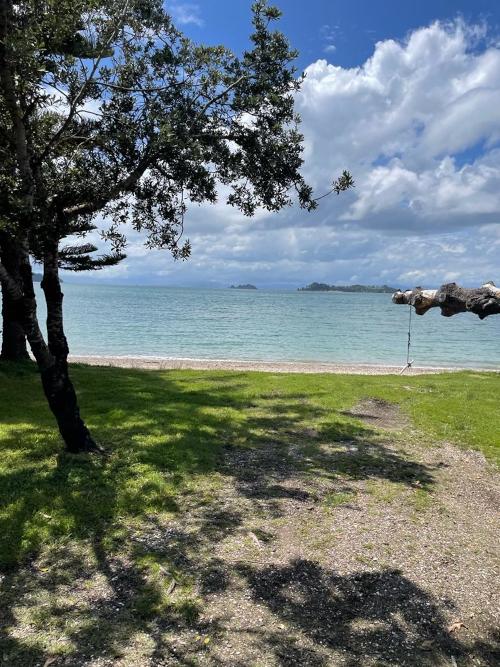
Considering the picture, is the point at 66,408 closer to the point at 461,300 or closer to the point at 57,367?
the point at 57,367

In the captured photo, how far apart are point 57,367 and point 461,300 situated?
7.39 metres

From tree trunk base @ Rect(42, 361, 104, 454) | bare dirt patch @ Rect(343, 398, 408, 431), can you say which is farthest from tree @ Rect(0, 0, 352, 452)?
bare dirt patch @ Rect(343, 398, 408, 431)

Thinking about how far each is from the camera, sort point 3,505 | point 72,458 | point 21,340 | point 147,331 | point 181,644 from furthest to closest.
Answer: point 147,331 < point 21,340 < point 72,458 < point 3,505 < point 181,644

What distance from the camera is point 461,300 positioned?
3148 millimetres

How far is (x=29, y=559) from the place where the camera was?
5938 mm

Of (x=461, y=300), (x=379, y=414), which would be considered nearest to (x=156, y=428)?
(x=379, y=414)

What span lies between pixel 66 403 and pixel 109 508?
2.49 meters

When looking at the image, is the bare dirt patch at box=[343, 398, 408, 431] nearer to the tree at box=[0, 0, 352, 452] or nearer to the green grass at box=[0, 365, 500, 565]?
the green grass at box=[0, 365, 500, 565]

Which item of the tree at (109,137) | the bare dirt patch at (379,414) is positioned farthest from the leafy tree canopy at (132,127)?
the bare dirt patch at (379,414)

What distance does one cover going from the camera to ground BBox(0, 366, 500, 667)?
4625 millimetres

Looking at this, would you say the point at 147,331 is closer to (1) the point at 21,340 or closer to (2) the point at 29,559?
(1) the point at 21,340

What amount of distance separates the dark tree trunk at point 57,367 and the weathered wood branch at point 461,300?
6991 millimetres

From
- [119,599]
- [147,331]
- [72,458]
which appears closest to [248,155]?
[72,458]

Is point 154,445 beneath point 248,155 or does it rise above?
beneath
